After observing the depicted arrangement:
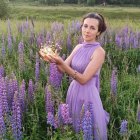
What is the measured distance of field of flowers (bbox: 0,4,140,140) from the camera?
3.56 m

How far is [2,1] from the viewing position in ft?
93.2

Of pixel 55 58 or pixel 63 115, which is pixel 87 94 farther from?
pixel 63 115

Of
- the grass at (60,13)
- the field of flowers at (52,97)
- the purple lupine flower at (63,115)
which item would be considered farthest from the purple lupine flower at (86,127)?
the grass at (60,13)

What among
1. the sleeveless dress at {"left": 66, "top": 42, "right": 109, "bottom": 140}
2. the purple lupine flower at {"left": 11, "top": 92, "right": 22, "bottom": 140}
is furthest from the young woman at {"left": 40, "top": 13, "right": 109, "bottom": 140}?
the purple lupine flower at {"left": 11, "top": 92, "right": 22, "bottom": 140}

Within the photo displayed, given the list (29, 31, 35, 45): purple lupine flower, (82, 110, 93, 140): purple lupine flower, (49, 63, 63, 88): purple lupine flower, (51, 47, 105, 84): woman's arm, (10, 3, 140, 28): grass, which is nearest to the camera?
(82, 110, 93, 140): purple lupine flower

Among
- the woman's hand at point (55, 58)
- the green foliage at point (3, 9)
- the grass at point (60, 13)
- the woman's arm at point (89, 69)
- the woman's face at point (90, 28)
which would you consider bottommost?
the grass at point (60, 13)

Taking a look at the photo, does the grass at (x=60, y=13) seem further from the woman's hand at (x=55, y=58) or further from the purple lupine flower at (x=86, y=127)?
the purple lupine flower at (x=86, y=127)

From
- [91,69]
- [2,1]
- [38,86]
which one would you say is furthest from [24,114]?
[2,1]

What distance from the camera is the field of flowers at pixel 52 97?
140 inches

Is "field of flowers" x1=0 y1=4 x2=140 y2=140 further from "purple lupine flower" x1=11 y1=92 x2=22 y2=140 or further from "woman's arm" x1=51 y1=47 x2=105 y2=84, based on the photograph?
"woman's arm" x1=51 y1=47 x2=105 y2=84

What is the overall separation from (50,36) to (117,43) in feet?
4.44

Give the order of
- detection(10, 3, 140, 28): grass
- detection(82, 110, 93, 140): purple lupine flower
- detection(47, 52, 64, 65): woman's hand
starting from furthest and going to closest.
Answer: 1. detection(10, 3, 140, 28): grass
2. detection(47, 52, 64, 65): woman's hand
3. detection(82, 110, 93, 140): purple lupine flower

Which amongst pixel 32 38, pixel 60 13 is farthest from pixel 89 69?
pixel 60 13

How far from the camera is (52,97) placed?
4.07 metres
